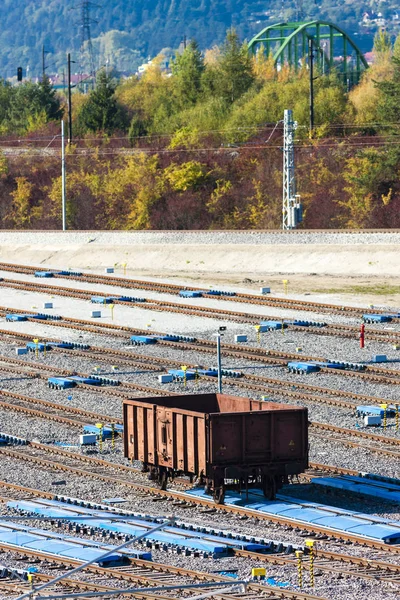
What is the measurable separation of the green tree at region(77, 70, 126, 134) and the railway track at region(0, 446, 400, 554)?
3552 inches

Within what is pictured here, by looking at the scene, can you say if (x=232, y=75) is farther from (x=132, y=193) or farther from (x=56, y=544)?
(x=56, y=544)

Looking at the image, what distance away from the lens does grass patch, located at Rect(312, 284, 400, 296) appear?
5388cm

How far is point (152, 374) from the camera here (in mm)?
37656

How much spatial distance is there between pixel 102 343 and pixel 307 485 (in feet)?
65.1

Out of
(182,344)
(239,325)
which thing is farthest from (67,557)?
(239,325)

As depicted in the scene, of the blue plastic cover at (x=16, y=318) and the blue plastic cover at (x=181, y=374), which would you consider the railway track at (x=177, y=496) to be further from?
the blue plastic cover at (x=16, y=318)

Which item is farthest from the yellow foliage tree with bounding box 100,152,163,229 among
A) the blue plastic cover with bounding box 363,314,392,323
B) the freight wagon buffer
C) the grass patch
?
the freight wagon buffer

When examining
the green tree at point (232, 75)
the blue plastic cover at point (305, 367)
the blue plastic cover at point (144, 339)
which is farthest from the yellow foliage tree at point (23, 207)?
the blue plastic cover at point (305, 367)

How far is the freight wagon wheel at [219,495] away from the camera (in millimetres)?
22922

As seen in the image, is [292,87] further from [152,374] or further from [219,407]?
[219,407]

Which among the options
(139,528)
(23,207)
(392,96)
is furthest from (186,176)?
(139,528)

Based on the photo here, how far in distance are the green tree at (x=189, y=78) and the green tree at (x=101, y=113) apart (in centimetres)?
918

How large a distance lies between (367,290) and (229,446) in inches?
1275

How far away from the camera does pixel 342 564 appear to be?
19.0 metres
